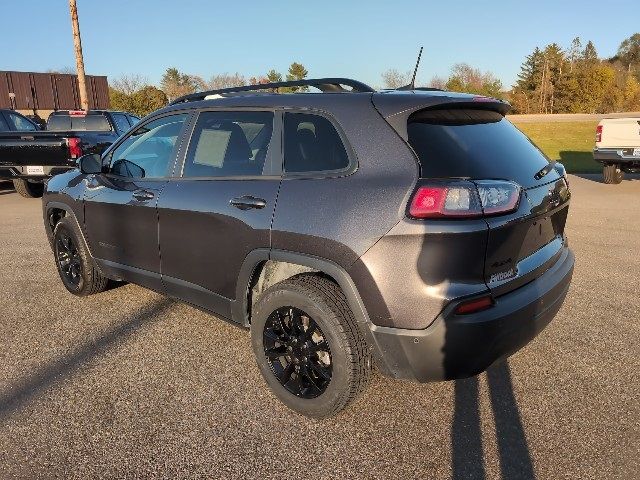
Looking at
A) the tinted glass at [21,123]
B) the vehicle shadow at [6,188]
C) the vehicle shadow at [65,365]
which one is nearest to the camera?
the vehicle shadow at [65,365]

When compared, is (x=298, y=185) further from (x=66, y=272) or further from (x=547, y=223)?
(x=66, y=272)

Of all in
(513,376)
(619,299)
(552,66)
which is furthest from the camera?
(552,66)

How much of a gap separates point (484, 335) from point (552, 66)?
80.7 metres

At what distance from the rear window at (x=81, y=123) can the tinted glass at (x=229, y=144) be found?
331 inches

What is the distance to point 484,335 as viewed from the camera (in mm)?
2303

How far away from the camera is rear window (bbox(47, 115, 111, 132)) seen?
35.8 feet

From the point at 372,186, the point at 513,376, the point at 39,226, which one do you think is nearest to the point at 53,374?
the point at 372,186

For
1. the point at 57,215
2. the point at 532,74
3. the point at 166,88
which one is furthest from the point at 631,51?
the point at 57,215

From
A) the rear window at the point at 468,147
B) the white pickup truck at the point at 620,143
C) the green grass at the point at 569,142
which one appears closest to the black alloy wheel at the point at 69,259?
the rear window at the point at 468,147

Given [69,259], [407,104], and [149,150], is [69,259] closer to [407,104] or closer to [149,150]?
[149,150]

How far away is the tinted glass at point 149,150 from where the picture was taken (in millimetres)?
Answer: 3574

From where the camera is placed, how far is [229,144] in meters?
3.22

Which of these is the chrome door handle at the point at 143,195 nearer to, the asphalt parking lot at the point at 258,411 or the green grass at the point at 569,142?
the asphalt parking lot at the point at 258,411

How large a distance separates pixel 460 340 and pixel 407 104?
1.16m
